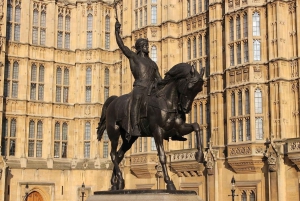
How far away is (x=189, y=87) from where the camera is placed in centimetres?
1051

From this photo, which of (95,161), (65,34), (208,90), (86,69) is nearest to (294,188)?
(208,90)

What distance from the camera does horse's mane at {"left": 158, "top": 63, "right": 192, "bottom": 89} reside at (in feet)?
35.0

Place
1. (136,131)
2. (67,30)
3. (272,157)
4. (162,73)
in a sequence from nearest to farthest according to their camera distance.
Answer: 1. (136,131)
2. (272,157)
3. (162,73)
4. (67,30)

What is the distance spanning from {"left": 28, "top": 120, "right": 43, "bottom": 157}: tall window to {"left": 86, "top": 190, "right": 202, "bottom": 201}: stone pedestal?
27832 mm

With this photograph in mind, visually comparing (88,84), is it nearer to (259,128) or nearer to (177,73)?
(259,128)

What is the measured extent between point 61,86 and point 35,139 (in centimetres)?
464

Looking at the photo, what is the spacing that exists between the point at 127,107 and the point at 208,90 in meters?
21.3

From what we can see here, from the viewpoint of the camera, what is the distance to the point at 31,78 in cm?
3859

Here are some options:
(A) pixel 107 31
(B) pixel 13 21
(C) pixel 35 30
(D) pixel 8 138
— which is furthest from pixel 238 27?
(D) pixel 8 138

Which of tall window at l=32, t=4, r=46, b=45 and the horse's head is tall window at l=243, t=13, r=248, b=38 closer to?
tall window at l=32, t=4, r=46, b=45

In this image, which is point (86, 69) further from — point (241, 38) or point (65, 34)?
point (241, 38)

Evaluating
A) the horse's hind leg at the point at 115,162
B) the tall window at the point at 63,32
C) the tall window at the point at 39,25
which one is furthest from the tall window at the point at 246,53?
the horse's hind leg at the point at 115,162

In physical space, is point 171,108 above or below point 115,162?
above

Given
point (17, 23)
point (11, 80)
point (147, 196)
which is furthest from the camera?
point (17, 23)
